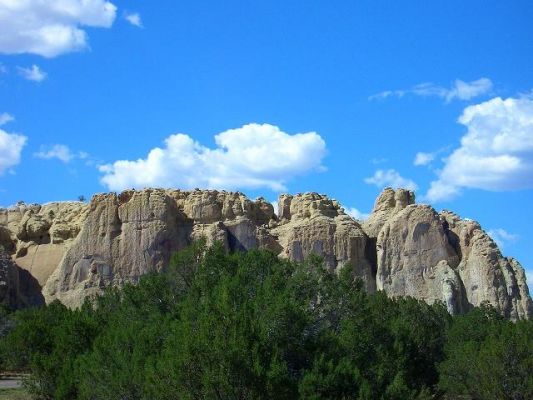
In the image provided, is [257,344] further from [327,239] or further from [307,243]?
[327,239]

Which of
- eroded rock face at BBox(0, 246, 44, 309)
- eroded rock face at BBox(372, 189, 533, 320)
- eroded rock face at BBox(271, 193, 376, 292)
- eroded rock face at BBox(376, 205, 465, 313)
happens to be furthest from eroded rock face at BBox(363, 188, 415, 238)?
eroded rock face at BBox(0, 246, 44, 309)

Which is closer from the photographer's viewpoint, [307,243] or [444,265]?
[444,265]

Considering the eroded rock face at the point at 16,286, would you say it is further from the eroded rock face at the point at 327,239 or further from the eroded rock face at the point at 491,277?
the eroded rock face at the point at 491,277

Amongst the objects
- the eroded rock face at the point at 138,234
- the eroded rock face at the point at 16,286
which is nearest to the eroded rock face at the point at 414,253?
the eroded rock face at the point at 138,234

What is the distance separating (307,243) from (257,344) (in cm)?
5987

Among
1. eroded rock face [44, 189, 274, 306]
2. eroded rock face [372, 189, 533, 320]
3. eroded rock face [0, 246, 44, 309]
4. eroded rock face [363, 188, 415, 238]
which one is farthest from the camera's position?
eroded rock face [363, 188, 415, 238]

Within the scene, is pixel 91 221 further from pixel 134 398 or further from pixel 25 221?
pixel 134 398

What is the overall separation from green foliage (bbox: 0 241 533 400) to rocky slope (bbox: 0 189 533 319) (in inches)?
1185

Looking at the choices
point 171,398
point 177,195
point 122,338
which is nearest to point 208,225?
point 177,195

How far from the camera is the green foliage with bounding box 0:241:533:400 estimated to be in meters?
36.2

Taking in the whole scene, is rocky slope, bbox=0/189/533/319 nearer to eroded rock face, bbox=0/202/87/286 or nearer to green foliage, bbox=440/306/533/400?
eroded rock face, bbox=0/202/87/286

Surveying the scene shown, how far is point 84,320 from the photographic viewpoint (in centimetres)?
5444

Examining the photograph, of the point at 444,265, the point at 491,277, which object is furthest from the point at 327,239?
the point at 491,277

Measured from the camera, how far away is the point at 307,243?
96312 millimetres
